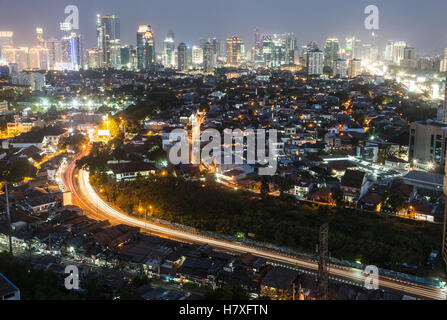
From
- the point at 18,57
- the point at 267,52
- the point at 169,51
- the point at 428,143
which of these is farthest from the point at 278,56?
the point at 428,143

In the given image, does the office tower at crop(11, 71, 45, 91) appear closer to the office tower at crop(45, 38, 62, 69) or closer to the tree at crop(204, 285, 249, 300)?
the office tower at crop(45, 38, 62, 69)

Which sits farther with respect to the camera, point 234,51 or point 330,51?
point 234,51

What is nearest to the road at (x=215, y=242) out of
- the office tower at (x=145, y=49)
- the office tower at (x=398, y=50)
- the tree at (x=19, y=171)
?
the tree at (x=19, y=171)

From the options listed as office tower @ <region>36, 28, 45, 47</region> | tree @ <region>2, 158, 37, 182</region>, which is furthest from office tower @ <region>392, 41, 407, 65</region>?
tree @ <region>2, 158, 37, 182</region>

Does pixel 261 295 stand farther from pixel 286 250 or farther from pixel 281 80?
pixel 281 80

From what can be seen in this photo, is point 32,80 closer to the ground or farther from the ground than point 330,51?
closer to the ground

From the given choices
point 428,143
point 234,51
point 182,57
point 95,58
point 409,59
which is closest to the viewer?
point 428,143

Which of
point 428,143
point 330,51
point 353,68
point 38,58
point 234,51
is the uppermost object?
point 234,51

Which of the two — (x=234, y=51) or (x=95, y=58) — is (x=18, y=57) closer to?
(x=95, y=58)
